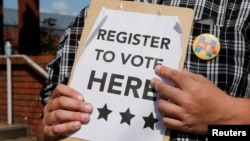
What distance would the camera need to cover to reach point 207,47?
1366 mm

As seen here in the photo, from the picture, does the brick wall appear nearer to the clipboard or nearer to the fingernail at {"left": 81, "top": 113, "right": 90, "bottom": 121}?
the clipboard

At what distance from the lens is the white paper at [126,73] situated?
1.39 m

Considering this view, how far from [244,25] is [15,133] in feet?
17.5

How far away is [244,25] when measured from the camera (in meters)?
1.38

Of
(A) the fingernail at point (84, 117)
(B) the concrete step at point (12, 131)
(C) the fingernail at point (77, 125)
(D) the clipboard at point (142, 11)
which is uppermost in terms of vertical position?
(D) the clipboard at point (142, 11)

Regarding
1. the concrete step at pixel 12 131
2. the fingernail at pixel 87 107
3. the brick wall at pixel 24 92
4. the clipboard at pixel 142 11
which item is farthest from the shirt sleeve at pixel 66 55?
the concrete step at pixel 12 131

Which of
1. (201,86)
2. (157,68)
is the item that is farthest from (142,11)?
(201,86)

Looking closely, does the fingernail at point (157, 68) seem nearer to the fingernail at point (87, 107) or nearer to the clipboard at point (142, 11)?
the clipboard at point (142, 11)

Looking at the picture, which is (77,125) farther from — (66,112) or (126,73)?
(126,73)

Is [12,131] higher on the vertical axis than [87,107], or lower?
lower

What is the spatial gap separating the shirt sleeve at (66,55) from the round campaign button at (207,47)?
1.39 feet

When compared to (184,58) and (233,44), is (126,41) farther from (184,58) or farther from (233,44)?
(233,44)

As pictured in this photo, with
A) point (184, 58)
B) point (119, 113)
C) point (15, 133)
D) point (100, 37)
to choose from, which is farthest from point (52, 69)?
point (15, 133)

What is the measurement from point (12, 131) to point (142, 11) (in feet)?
16.9
